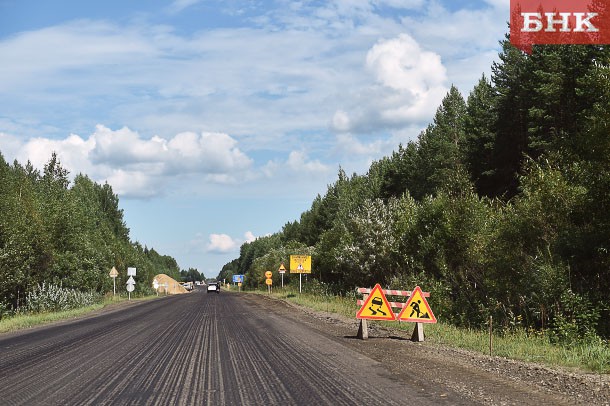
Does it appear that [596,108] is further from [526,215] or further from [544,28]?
[544,28]

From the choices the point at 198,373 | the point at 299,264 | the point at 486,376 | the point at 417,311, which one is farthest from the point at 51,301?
the point at 486,376

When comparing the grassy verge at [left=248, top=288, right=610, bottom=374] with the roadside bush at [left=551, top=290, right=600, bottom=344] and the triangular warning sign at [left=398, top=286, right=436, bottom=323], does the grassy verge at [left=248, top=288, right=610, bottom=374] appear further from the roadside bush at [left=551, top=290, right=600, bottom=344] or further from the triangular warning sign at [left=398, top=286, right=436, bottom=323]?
the triangular warning sign at [left=398, top=286, right=436, bottom=323]

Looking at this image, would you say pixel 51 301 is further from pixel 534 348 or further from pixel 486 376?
pixel 486 376

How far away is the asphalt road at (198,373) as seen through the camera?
8.56 m

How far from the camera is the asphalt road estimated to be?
8.56 meters

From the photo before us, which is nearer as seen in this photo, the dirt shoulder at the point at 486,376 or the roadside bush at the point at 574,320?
the dirt shoulder at the point at 486,376

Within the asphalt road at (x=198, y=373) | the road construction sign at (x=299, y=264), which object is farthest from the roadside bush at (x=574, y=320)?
the road construction sign at (x=299, y=264)

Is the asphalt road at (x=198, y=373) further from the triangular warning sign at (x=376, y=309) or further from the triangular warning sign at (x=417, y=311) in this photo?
the triangular warning sign at (x=417, y=311)

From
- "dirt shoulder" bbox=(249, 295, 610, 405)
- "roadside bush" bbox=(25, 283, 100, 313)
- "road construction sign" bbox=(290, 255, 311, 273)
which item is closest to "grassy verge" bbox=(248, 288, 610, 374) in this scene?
"dirt shoulder" bbox=(249, 295, 610, 405)

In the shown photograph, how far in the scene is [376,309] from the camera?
682 inches

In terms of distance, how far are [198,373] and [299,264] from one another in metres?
40.7

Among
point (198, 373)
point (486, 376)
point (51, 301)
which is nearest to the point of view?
point (486, 376)

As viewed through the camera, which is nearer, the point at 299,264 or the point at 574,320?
the point at 574,320

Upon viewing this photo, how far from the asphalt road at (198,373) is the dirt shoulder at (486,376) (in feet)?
1.63
